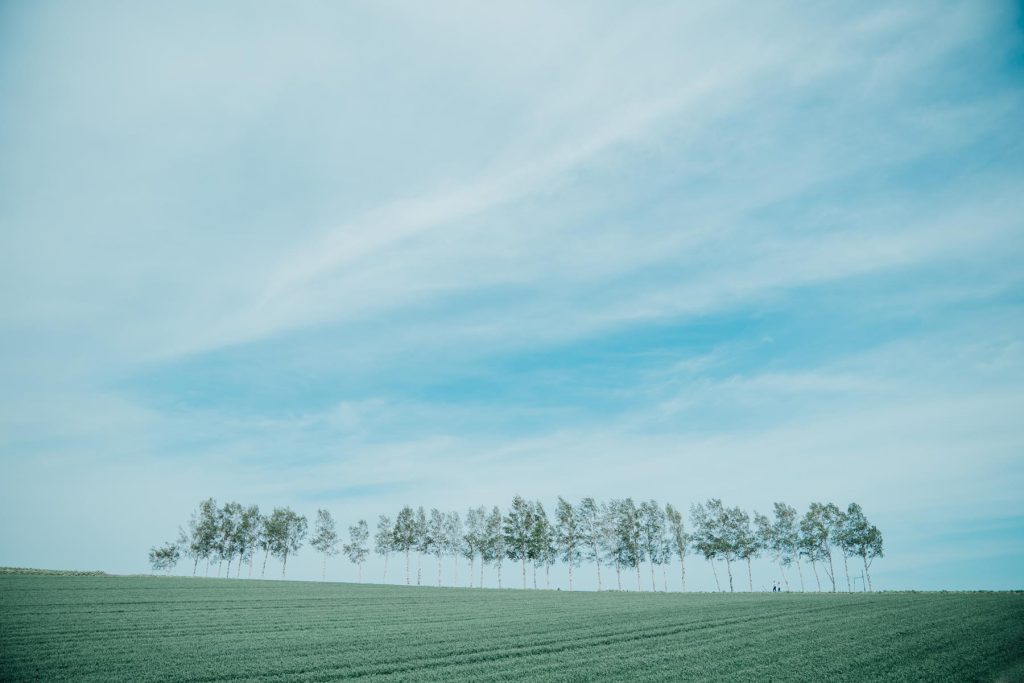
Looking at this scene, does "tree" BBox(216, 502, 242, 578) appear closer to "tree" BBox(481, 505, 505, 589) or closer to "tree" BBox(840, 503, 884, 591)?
"tree" BBox(481, 505, 505, 589)

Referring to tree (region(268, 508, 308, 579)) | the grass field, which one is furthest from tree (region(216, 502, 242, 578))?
the grass field

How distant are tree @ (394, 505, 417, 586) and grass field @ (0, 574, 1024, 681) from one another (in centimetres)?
6976

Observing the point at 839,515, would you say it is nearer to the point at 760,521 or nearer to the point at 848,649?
the point at 760,521

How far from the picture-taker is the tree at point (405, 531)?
10262 centimetres

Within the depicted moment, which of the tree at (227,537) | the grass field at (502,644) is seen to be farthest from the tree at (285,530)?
the grass field at (502,644)

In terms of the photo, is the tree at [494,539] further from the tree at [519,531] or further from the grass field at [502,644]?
the grass field at [502,644]

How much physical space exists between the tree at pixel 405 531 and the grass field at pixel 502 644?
2746 inches

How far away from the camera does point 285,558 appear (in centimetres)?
10000

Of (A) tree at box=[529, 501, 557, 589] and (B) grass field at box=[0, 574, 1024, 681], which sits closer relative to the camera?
(B) grass field at box=[0, 574, 1024, 681]

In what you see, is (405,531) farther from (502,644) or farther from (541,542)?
(502,644)

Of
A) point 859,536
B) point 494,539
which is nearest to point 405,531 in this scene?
point 494,539

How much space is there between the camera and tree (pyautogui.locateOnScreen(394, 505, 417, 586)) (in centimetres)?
10262

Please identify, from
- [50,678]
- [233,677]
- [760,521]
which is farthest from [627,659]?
[760,521]

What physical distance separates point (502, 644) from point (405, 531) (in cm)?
8795
